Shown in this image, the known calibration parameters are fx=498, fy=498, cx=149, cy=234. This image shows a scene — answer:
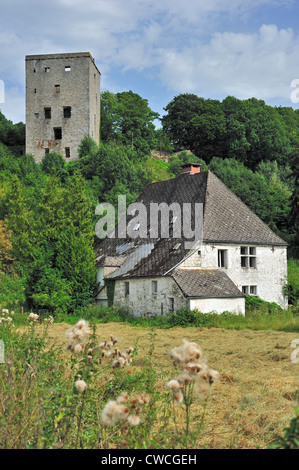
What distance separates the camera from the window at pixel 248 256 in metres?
27.4

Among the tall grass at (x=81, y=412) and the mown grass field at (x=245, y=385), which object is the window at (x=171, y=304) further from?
the tall grass at (x=81, y=412)

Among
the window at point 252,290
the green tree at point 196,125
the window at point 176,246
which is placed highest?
the green tree at point 196,125

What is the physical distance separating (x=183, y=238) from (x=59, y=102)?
1501 inches

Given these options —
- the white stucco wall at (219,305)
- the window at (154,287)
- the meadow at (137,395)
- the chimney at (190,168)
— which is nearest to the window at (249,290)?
the white stucco wall at (219,305)

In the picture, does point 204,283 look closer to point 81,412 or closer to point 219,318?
point 219,318

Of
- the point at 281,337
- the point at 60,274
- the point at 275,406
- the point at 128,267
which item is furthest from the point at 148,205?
the point at 275,406

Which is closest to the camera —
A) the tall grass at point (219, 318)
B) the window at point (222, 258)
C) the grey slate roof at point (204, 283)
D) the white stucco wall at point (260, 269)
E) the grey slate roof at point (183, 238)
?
the tall grass at point (219, 318)

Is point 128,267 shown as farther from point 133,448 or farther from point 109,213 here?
point 133,448

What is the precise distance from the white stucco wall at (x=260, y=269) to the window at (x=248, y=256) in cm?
20

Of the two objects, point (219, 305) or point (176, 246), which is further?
point (176, 246)

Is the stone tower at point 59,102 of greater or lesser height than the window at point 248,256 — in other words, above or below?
above

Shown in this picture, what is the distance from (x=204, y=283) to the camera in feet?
77.9

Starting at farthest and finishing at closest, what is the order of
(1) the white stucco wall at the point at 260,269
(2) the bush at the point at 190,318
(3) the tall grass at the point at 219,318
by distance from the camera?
(1) the white stucco wall at the point at 260,269 → (2) the bush at the point at 190,318 → (3) the tall grass at the point at 219,318

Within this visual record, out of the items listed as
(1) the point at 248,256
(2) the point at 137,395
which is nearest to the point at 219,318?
(1) the point at 248,256
